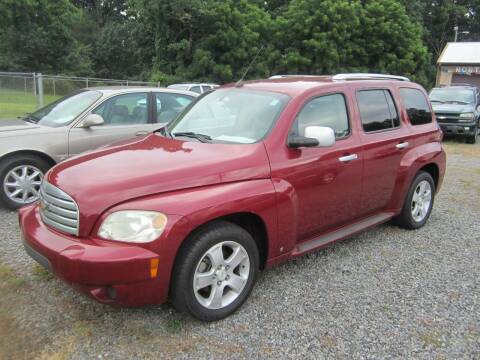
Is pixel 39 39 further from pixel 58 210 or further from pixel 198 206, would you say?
pixel 198 206

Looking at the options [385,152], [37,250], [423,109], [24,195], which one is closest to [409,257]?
[385,152]

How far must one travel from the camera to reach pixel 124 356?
284 cm

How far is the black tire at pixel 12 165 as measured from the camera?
5402 millimetres

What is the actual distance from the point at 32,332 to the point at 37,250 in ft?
1.88

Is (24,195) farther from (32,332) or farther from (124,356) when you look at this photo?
(124,356)

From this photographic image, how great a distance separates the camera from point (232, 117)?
394 cm

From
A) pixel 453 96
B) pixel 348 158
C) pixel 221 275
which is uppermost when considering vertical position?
pixel 453 96

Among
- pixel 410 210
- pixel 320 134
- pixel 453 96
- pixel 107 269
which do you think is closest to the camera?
pixel 107 269

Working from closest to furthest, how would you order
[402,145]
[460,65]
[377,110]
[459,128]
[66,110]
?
[377,110] < [402,145] < [66,110] < [459,128] < [460,65]

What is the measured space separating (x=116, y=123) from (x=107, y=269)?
386cm

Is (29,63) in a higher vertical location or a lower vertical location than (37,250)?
higher

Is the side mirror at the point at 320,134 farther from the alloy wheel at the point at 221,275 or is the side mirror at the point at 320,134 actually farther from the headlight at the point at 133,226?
the headlight at the point at 133,226

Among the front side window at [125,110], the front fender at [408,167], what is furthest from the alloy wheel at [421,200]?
the front side window at [125,110]

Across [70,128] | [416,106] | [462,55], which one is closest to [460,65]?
[462,55]
